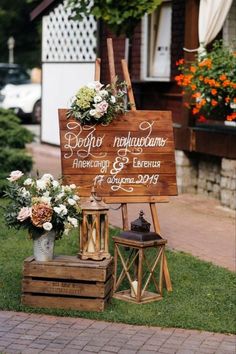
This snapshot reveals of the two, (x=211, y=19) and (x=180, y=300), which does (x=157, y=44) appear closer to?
Answer: (x=211, y=19)

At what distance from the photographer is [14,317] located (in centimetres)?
604

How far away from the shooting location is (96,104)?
21.4ft

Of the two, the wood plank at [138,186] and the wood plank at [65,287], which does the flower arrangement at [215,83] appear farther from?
the wood plank at [65,287]

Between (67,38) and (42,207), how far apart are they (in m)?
11.3

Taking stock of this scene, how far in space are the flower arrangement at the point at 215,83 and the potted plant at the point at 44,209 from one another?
13.3ft

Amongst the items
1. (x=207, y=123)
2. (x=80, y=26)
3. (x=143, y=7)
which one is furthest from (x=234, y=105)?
(x=80, y=26)

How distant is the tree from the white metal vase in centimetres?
2703

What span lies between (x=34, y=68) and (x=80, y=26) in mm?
19742

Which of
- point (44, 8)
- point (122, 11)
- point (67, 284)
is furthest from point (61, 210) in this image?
point (44, 8)

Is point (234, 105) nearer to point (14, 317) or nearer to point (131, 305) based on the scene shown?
point (131, 305)

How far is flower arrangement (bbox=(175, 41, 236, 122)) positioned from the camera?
9820 millimetres

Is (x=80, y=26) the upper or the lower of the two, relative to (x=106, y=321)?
upper

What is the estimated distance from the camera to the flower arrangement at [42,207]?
6066 millimetres

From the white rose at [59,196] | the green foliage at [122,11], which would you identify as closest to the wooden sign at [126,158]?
the white rose at [59,196]
